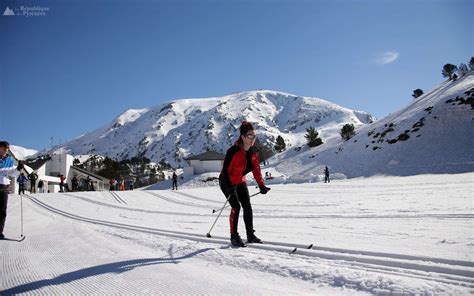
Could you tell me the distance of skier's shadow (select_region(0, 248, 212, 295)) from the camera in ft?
10.6

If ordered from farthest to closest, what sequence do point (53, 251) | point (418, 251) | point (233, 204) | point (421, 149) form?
point (421, 149)
point (233, 204)
point (53, 251)
point (418, 251)

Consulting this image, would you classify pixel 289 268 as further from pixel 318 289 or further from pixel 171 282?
pixel 171 282

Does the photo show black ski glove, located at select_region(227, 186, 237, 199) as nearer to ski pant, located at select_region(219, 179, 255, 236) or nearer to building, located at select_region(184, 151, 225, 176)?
ski pant, located at select_region(219, 179, 255, 236)

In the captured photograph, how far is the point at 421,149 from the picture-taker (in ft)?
148

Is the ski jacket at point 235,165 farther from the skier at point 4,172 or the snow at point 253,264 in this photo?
the skier at point 4,172

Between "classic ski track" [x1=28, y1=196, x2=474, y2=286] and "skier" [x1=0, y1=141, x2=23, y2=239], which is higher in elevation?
"skier" [x1=0, y1=141, x2=23, y2=239]

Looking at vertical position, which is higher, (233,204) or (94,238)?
(233,204)

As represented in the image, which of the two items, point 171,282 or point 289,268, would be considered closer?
point 171,282

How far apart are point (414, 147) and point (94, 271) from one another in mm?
50565

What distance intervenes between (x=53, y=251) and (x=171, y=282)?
8.94 feet

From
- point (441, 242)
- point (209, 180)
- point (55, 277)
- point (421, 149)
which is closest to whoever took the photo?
point (55, 277)

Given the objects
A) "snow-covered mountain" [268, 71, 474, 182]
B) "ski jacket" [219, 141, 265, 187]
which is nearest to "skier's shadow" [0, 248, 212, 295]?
"ski jacket" [219, 141, 265, 187]

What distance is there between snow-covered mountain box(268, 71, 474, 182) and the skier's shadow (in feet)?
108

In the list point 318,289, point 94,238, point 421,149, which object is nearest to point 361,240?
point 318,289
